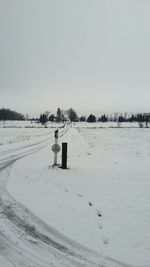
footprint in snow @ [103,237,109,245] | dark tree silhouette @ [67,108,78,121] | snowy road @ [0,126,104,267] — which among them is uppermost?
dark tree silhouette @ [67,108,78,121]

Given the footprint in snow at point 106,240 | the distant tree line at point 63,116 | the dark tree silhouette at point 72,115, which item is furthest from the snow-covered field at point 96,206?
the dark tree silhouette at point 72,115

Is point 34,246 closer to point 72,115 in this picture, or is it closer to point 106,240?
point 106,240

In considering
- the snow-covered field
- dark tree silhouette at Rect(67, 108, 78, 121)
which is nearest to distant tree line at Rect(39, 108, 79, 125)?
dark tree silhouette at Rect(67, 108, 78, 121)

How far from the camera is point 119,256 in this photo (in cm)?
465

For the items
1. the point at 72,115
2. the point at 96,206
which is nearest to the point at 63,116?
the point at 72,115

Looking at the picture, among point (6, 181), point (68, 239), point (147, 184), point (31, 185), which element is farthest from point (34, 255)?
point (147, 184)

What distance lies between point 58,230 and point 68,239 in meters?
0.42

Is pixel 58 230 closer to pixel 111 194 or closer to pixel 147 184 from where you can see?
pixel 111 194

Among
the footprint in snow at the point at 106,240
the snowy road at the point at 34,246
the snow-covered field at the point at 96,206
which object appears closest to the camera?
the snowy road at the point at 34,246

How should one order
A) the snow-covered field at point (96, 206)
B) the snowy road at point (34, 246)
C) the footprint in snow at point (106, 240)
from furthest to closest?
the footprint in snow at point (106, 240)
the snow-covered field at point (96, 206)
the snowy road at point (34, 246)

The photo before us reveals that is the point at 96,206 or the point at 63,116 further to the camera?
the point at 63,116

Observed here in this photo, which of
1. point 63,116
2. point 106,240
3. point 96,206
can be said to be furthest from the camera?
point 63,116

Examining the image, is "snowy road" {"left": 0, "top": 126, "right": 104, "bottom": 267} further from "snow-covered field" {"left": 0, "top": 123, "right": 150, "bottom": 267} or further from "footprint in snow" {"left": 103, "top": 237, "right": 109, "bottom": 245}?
"footprint in snow" {"left": 103, "top": 237, "right": 109, "bottom": 245}

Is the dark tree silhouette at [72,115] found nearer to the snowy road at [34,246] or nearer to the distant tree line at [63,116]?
the distant tree line at [63,116]
